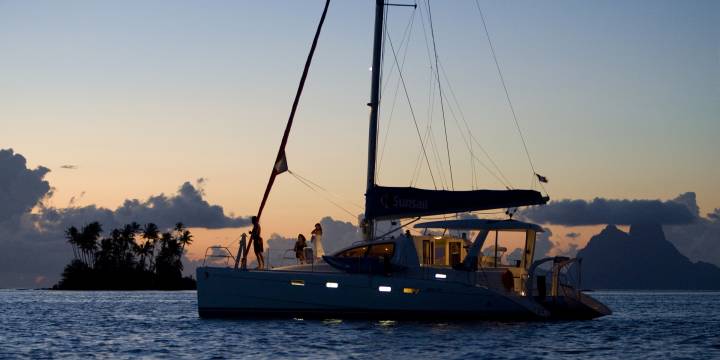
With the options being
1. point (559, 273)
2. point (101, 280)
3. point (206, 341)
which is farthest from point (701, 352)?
point (101, 280)

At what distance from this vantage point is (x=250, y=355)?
2464 cm

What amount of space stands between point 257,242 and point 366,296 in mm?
4280

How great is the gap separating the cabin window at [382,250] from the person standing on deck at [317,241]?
2025 millimetres

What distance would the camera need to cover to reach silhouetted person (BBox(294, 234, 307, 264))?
32156mm

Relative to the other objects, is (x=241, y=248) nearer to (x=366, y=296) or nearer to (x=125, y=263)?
(x=366, y=296)

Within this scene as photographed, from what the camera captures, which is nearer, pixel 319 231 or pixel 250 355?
pixel 250 355

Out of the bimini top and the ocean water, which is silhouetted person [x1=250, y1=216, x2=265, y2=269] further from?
the bimini top

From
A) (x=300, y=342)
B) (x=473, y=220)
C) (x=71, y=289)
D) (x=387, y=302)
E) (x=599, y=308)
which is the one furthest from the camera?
(x=71, y=289)

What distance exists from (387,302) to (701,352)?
8835mm

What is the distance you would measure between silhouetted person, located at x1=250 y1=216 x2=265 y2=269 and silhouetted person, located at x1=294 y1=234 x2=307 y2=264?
111 cm

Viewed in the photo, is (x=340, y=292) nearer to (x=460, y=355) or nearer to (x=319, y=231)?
(x=319, y=231)

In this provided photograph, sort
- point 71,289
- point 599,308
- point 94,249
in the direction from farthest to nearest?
point 94,249
point 71,289
point 599,308

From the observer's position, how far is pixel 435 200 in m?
30.9

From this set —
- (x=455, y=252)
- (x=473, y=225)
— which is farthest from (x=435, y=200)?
(x=455, y=252)
